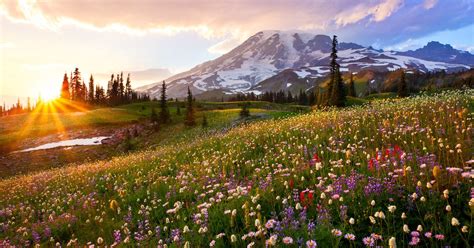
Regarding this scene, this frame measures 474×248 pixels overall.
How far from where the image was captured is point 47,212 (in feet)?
35.5

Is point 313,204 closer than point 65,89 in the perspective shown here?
Yes

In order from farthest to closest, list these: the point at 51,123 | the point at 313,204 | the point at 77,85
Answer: the point at 77,85 < the point at 51,123 < the point at 313,204

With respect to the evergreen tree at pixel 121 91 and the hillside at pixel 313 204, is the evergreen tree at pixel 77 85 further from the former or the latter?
the hillside at pixel 313 204

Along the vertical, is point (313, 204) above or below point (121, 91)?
below

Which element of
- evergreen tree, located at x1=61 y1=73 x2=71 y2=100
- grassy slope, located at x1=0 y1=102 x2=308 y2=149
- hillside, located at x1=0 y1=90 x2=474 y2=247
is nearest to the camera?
hillside, located at x1=0 y1=90 x2=474 y2=247

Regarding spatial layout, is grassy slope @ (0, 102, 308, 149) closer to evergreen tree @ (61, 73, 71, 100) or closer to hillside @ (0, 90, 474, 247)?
hillside @ (0, 90, 474, 247)

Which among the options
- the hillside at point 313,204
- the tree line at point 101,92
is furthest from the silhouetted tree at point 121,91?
the hillside at point 313,204

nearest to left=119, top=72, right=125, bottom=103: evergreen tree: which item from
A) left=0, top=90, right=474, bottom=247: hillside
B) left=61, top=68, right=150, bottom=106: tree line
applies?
left=61, top=68, right=150, bottom=106: tree line

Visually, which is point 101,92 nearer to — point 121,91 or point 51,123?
point 121,91

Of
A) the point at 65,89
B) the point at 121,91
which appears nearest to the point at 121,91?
the point at 121,91

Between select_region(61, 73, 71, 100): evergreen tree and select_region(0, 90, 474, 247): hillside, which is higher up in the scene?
select_region(61, 73, 71, 100): evergreen tree

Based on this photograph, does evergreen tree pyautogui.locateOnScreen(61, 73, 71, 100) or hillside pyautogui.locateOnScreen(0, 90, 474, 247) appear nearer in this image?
hillside pyautogui.locateOnScreen(0, 90, 474, 247)

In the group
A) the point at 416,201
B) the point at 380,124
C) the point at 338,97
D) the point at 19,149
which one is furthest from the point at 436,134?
the point at 19,149

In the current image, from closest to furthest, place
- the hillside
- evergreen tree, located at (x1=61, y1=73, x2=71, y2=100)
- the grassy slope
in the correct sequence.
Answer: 1. the hillside
2. the grassy slope
3. evergreen tree, located at (x1=61, y1=73, x2=71, y2=100)
